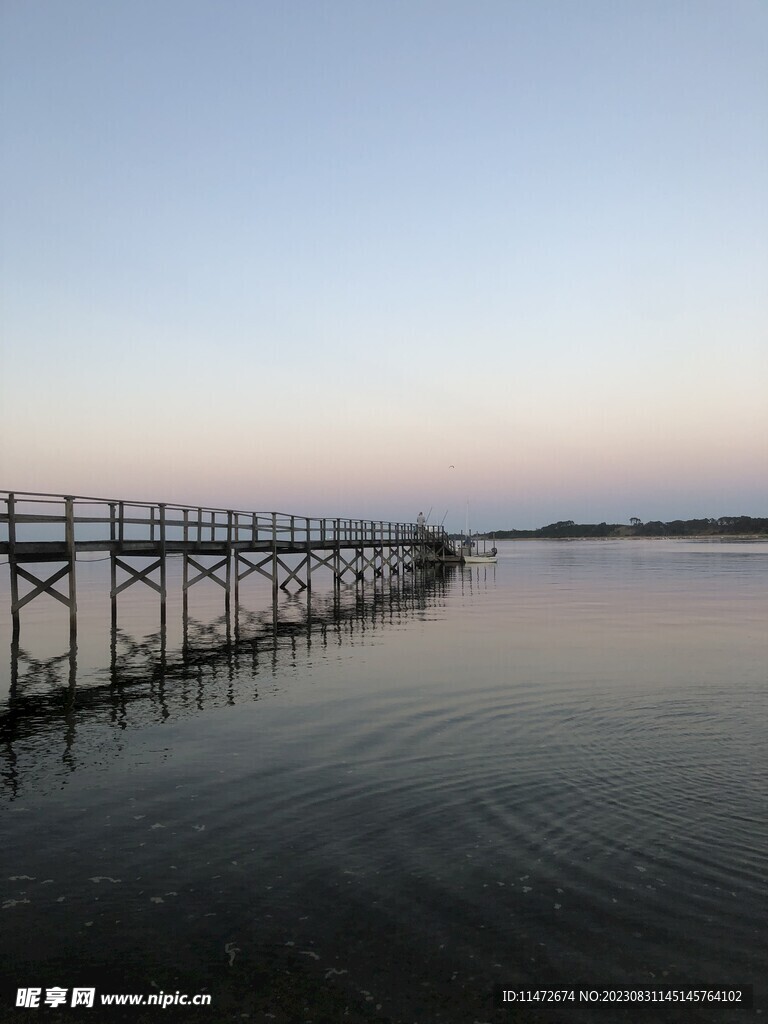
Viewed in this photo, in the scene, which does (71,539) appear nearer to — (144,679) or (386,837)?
(144,679)

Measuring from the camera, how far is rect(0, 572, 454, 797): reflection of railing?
11594mm

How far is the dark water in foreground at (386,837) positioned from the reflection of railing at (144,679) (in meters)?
0.11

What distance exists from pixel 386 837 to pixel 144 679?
10876 millimetres

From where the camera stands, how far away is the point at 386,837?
301 inches

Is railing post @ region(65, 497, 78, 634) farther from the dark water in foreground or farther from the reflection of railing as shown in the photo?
the dark water in foreground

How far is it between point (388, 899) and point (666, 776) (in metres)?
4.62

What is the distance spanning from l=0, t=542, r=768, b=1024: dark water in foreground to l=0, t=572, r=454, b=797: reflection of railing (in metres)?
0.11

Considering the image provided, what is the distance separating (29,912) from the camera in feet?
20.4

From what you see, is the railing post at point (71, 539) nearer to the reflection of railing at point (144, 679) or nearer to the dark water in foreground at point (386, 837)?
the reflection of railing at point (144, 679)

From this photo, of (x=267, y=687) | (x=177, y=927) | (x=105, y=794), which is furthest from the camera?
(x=267, y=687)

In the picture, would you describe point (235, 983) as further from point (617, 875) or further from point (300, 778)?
point (300, 778)

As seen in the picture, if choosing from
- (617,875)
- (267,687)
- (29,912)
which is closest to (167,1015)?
(29,912)

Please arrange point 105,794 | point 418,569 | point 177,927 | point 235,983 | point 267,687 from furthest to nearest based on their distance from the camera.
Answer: point 418,569 → point 267,687 → point 105,794 → point 177,927 → point 235,983

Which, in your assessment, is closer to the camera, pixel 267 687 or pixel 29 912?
pixel 29 912
